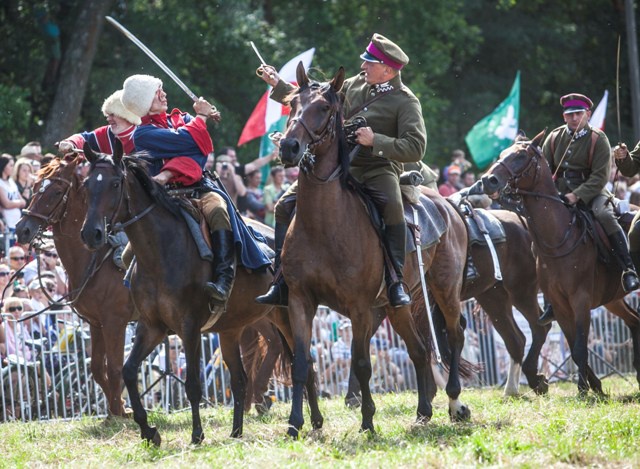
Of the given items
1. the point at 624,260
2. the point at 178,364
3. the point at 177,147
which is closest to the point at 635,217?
the point at 624,260

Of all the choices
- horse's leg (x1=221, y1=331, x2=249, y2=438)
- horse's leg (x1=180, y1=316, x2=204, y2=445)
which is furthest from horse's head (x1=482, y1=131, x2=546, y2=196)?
horse's leg (x1=180, y1=316, x2=204, y2=445)

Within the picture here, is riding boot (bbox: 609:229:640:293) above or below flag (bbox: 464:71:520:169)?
below

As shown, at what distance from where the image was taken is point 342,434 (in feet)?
30.9

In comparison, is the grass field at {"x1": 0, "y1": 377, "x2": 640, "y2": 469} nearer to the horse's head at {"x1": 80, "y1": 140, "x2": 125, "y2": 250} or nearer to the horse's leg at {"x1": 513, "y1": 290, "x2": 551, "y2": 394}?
the horse's leg at {"x1": 513, "y1": 290, "x2": 551, "y2": 394}

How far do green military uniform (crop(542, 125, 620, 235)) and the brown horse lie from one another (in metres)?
5.44

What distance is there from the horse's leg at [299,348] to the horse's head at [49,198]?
3.51 m

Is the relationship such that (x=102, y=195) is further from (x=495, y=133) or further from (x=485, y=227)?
(x=495, y=133)

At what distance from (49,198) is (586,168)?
247 inches

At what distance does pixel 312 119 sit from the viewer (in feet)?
29.6

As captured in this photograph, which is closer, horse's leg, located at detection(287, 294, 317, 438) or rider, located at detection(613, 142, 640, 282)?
horse's leg, located at detection(287, 294, 317, 438)

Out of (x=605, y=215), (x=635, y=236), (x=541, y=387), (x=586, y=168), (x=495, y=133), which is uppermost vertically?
(x=495, y=133)

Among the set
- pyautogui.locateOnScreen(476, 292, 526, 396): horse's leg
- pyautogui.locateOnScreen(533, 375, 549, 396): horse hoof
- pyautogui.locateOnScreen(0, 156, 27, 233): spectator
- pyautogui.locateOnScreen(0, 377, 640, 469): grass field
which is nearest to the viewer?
pyautogui.locateOnScreen(0, 377, 640, 469): grass field

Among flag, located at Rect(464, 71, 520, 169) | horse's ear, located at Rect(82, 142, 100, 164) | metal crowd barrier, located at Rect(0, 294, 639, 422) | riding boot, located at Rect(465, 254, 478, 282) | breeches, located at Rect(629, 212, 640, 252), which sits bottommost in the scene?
metal crowd barrier, located at Rect(0, 294, 639, 422)

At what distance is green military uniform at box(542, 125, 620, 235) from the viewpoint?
13.2m
